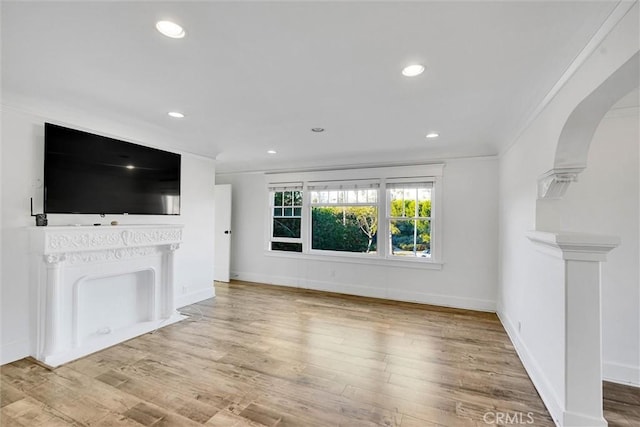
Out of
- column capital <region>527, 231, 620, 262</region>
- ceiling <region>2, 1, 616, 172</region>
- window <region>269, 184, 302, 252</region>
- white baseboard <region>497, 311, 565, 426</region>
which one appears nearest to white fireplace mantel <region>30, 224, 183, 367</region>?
ceiling <region>2, 1, 616, 172</region>

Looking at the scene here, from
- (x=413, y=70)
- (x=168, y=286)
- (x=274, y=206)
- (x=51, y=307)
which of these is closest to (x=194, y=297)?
(x=168, y=286)

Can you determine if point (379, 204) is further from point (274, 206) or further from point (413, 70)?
point (413, 70)

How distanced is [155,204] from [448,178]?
14.3ft

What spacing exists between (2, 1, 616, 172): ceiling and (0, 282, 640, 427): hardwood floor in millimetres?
2410

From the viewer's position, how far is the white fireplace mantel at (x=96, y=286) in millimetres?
2760

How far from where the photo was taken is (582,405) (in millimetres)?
1835

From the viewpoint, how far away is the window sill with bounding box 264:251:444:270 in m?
4.75

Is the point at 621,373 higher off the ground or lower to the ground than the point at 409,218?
lower

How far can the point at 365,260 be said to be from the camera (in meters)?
5.17

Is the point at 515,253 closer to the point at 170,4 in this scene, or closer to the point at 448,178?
the point at 448,178

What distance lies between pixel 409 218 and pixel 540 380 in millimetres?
2902

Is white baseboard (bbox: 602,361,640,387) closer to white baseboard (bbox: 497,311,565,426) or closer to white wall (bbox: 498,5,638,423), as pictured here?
white wall (bbox: 498,5,638,423)

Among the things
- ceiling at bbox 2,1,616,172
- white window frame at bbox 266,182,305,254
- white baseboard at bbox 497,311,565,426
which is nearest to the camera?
ceiling at bbox 2,1,616,172

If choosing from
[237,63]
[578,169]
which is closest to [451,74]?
[578,169]
